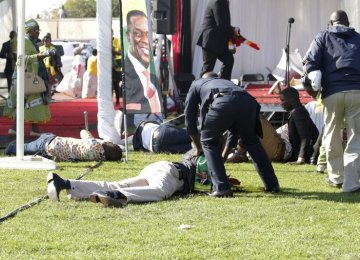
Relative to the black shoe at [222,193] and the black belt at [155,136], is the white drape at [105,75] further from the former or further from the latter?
the black shoe at [222,193]

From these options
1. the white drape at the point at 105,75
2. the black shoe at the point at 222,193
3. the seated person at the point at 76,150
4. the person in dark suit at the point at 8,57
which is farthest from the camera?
the person in dark suit at the point at 8,57

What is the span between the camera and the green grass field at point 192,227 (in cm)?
645

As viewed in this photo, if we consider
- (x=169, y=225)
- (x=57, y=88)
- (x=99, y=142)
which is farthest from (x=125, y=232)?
(x=57, y=88)

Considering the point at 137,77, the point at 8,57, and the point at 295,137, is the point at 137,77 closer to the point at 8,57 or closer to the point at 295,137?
the point at 295,137

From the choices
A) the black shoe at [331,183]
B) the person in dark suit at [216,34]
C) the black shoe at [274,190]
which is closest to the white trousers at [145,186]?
the black shoe at [274,190]

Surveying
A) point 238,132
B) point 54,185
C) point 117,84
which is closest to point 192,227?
point 54,185

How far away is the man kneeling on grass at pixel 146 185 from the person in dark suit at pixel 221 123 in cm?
23

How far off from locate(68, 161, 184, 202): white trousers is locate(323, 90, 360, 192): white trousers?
181 cm

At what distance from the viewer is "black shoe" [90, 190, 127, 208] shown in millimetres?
8281

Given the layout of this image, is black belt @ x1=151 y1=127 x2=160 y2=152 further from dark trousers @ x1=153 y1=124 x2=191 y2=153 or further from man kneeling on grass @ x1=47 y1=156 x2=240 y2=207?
man kneeling on grass @ x1=47 y1=156 x2=240 y2=207

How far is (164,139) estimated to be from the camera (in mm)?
13297

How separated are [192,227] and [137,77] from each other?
5.30m

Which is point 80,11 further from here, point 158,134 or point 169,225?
point 169,225

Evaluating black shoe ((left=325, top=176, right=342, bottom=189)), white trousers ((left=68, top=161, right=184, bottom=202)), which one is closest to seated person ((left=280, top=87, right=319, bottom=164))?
black shoe ((left=325, top=176, right=342, bottom=189))
